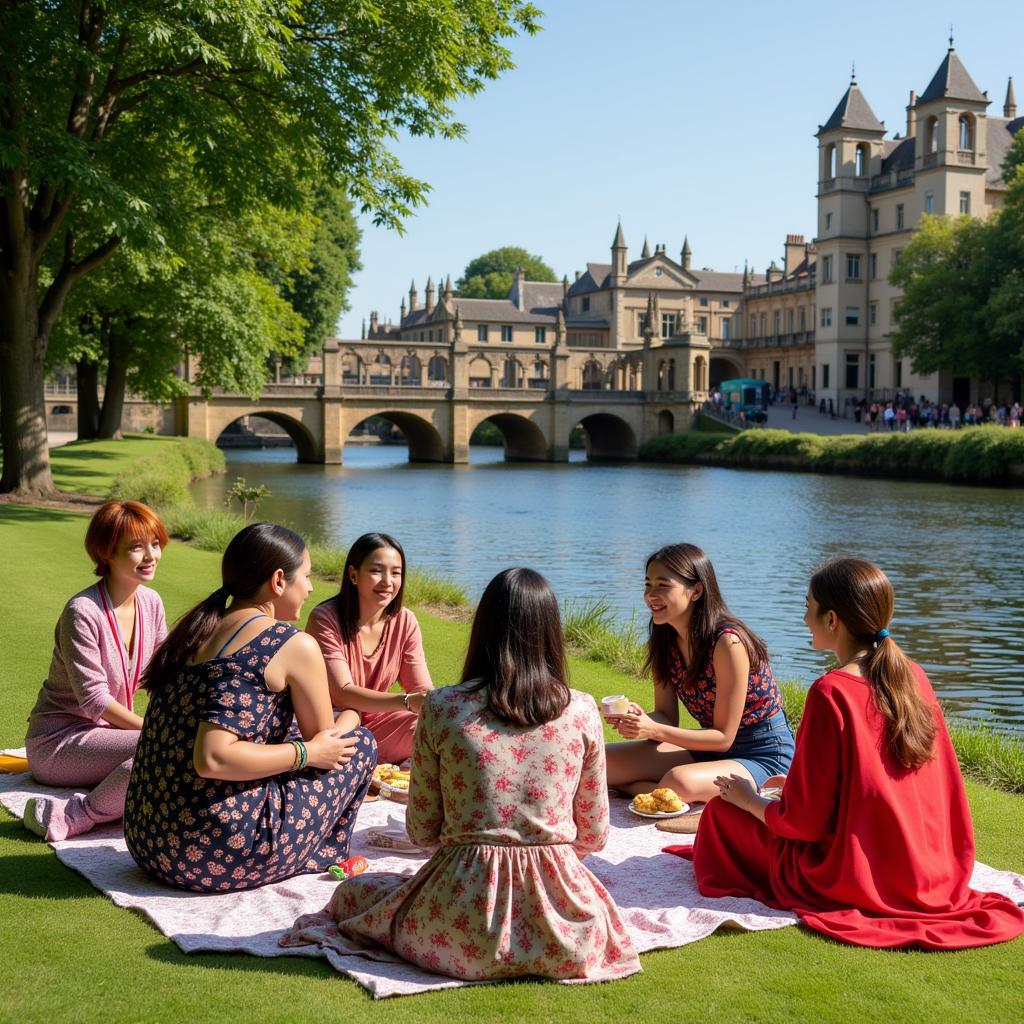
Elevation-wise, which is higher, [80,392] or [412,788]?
[80,392]

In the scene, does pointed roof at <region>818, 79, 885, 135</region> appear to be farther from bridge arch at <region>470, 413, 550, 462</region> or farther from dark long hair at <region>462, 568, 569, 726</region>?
dark long hair at <region>462, 568, 569, 726</region>

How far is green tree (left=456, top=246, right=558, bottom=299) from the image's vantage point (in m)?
118

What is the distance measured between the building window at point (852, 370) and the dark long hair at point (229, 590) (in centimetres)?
6520

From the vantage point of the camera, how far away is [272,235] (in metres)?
26.9

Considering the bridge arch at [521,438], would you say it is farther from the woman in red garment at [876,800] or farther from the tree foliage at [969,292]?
the woman in red garment at [876,800]

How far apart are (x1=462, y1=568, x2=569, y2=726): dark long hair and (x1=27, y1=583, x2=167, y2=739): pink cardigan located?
2288 millimetres

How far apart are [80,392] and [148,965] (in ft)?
118

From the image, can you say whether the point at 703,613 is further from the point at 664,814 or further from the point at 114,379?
the point at 114,379

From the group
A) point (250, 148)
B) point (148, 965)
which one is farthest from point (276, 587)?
point (250, 148)

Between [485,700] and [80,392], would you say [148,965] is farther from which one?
[80,392]

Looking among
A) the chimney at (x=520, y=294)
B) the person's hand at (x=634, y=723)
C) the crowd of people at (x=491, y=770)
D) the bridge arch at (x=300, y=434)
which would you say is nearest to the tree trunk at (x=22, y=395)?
the crowd of people at (x=491, y=770)

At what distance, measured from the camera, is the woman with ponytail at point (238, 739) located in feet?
14.1

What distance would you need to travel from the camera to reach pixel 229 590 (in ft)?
14.8

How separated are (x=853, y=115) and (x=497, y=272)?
2227 inches
